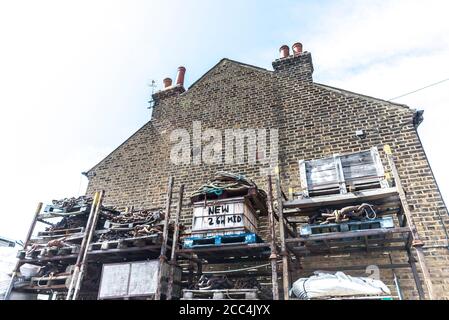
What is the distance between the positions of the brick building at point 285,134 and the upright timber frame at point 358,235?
0.29 m

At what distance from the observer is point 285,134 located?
10125 millimetres

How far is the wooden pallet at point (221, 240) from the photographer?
667cm

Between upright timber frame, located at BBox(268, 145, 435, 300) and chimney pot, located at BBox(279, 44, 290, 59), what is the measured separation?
6296 mm

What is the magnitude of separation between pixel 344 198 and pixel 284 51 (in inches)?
288

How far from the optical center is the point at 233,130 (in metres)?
11.1

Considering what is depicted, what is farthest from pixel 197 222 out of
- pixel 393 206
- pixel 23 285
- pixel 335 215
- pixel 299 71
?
pixel 299 71

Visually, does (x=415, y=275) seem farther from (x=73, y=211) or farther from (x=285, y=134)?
(x=73, y=211)

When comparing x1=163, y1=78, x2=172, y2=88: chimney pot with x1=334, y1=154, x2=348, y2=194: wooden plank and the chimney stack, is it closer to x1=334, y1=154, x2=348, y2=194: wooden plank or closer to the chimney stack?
the chimney stack

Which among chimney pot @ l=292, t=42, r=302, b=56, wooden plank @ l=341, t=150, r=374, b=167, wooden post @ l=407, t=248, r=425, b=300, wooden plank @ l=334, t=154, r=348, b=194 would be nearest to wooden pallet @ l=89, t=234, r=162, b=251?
wooden plank @ l=334, t=154, r=348, b=194

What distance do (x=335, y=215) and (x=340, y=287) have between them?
4.51 feet

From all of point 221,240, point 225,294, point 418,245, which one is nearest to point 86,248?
point 221,240

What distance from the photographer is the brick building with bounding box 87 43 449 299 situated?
294 inches
